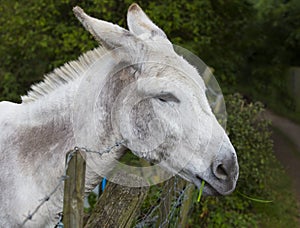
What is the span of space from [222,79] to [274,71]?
170 centimetres

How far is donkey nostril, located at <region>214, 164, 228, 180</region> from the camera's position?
218cm

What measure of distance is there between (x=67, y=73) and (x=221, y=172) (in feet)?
2.74

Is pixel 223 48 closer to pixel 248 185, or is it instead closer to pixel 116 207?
pixel 248 185

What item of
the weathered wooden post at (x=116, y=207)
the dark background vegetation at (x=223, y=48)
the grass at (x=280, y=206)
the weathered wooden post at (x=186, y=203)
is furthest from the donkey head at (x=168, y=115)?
the grass at (x=280, y=206)

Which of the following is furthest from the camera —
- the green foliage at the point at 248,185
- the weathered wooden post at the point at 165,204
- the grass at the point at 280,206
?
the grass at the point at 280,206

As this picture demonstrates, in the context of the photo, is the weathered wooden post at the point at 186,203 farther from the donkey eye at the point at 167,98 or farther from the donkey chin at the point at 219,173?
the donkey eye at the point at 167,98

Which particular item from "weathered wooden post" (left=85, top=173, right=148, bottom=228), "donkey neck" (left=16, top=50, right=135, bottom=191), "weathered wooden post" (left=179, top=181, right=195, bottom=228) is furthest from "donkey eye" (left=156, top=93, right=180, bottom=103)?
"weathered wooden post" (left=179, top=181, right=195, bottom=228)

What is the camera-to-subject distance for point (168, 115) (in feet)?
7.18

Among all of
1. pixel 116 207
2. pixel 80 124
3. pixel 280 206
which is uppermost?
pixel 80 124

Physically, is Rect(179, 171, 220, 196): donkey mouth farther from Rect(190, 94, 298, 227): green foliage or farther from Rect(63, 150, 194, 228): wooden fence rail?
Rect(190, 94, 298, 227): green foliage

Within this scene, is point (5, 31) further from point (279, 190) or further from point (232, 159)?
point (232, 159)

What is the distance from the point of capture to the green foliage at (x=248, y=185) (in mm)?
4918

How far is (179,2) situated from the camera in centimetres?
636

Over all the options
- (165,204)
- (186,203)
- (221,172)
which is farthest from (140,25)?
(186,203)
